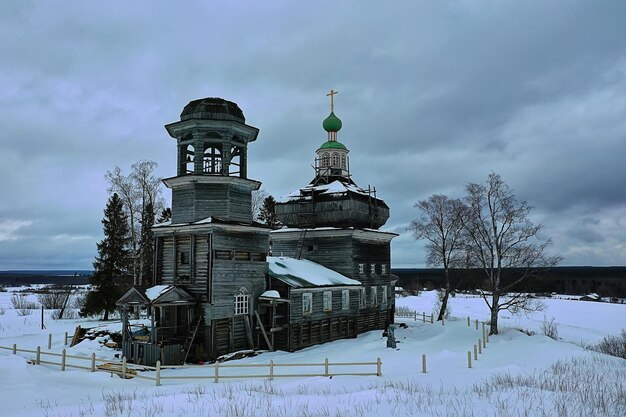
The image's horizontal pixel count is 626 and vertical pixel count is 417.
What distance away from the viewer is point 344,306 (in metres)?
32.2

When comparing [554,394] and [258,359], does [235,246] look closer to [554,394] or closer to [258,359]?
[258,359]

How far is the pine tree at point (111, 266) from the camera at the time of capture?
37.1 metres

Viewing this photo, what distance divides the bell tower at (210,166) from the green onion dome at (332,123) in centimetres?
1607

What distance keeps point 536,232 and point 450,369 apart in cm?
1420

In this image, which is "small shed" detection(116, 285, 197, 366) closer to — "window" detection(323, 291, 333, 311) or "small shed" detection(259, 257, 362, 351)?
"small shed" detection(259, 257, 362, 351)

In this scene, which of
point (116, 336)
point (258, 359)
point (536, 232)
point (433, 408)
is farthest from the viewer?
point (536, 232)

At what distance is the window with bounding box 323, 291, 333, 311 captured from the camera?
30083 mm

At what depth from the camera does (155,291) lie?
2306 cm

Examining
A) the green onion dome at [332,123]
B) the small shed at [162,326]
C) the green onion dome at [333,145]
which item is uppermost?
the green onion dome at [332,123]

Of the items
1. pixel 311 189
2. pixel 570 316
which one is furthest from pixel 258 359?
pixel 570 316

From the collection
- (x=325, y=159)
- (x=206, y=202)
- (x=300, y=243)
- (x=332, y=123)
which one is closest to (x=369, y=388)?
(x=206, y=202)

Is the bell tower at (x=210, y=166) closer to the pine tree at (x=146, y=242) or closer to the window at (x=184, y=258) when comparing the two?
the window at (x=184, y=258)

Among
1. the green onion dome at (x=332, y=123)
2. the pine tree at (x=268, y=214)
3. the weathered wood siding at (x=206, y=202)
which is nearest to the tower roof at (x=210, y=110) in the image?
the weathered wood siding at (x=206, y=202)

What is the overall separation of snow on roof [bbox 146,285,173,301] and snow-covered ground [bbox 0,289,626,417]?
3.68 meters
